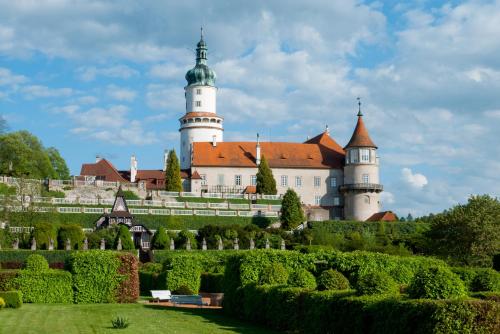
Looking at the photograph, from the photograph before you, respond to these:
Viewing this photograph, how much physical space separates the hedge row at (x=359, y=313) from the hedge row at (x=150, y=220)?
45.7 meters

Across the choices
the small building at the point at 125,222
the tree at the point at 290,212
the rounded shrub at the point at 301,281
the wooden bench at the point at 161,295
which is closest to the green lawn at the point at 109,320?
the rounded shrub at the point at 301,281

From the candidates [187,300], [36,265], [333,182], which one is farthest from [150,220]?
[187,300]

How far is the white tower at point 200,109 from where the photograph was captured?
104812mm

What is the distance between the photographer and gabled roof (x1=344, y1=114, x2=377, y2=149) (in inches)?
3558

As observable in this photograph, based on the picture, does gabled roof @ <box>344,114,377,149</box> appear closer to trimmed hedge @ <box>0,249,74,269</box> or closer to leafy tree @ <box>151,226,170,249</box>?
leafy tree @ <box>151,226,170,249</box>

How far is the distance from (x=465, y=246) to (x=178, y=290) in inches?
963

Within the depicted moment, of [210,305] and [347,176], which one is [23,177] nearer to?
[347,176]

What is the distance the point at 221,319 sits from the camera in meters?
27.5

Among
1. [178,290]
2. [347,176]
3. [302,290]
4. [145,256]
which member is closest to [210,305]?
[178,290]

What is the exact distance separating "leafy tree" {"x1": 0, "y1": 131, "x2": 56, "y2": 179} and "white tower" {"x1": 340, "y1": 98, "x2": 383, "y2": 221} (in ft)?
119

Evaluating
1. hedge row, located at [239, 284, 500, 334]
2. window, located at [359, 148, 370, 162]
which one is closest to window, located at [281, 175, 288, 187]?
window, located at [359, 148, 370, 162]

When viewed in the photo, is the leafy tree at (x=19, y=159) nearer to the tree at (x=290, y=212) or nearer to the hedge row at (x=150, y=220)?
the hedge row at (x=150, y=220)

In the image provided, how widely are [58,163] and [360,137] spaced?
40012 millimetres

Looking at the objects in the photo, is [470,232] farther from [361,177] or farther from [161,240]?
[361,177]
